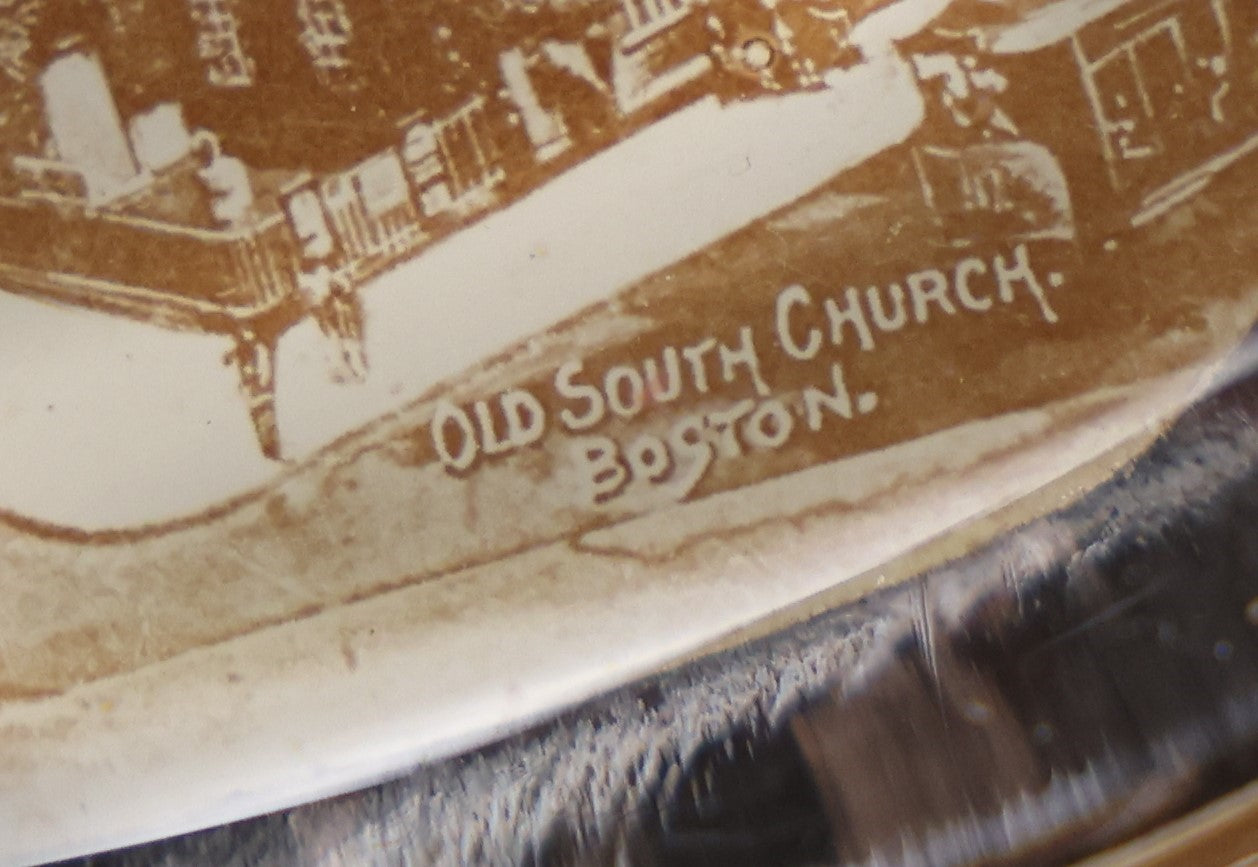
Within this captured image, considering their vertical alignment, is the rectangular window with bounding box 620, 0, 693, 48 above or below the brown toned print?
above

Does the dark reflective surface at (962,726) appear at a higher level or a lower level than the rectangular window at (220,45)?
lower

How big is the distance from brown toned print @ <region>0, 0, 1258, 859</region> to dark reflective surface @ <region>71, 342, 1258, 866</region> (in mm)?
41

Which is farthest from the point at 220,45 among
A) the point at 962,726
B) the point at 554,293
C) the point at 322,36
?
the point at 962,726

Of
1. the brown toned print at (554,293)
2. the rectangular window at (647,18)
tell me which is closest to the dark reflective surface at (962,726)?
the brown toned print at (554,293)

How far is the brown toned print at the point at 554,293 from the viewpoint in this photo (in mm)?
513

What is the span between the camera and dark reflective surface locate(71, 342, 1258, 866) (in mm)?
421

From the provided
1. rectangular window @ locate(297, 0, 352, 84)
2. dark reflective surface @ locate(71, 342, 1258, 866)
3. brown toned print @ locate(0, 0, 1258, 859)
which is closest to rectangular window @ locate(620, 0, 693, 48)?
brown toned print @ locate(0, 0, 1258, 859)

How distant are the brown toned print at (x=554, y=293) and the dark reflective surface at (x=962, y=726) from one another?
0.14 feet

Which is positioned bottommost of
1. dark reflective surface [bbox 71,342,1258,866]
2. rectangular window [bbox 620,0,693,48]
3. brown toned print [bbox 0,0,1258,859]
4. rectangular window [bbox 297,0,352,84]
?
dark reflective surface [bbox 71,342,1258,866]

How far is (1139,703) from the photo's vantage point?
426 mm

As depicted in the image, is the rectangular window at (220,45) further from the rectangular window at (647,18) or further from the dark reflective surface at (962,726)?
the dark reflective surface at (962,726)

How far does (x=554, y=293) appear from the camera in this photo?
540mm

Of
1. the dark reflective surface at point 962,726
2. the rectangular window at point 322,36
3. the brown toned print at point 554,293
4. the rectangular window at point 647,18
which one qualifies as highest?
the rectangular window at point 322,36

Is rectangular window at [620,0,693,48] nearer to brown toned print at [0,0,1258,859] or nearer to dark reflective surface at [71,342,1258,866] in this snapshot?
brown toned print at [0,0,1258,859]
